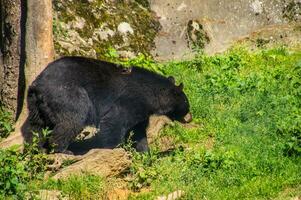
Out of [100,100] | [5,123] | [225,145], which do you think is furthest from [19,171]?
[225,145]

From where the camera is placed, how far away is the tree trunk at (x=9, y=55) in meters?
11.1

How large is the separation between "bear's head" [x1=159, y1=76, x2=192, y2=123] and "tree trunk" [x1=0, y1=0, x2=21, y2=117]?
8.17 ft

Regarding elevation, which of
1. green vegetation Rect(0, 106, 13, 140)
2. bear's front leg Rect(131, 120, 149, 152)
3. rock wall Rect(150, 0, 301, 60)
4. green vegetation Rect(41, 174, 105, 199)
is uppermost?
rock wall Rect(150, 0, 301, 60)

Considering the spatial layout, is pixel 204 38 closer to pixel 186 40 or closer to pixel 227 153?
pixel 186 40

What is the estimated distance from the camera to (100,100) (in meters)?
10.9

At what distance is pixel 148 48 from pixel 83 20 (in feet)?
4.66

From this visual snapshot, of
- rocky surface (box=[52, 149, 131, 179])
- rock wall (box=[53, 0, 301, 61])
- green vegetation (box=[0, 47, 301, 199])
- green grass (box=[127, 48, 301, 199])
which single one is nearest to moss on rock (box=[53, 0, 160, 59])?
rock wall (box=[53, 0, 301, 61])

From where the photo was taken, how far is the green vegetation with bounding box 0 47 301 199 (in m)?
8.26

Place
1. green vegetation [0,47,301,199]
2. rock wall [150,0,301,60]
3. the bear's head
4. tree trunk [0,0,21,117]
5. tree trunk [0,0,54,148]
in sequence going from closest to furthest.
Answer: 1. green vegetation [0,47,301,199]
2. tree trunk [0,0,54,148]
3. tree trunk [0,0,21,117]
4. the bear's head
5. rock wall [150,0,301,60]

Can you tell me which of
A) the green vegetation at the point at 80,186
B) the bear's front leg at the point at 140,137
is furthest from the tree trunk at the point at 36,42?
the green vegetation at the point at 80,186

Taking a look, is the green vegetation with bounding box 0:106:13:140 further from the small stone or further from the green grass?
the small stone

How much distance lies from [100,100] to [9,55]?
1.70 m

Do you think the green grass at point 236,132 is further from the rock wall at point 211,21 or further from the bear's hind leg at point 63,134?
the bear's hind leg at point 63,134

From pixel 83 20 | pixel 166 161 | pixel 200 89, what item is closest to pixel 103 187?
pixel 166 161
